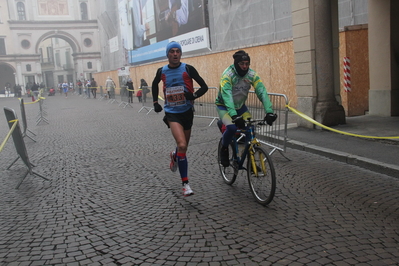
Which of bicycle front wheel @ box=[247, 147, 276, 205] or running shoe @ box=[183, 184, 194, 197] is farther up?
bicycle front wheel @ box=[247, 147, 276, 205]

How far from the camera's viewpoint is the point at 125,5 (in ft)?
124

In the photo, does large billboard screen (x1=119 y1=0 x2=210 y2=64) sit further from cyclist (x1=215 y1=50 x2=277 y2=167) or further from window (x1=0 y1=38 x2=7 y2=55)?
window (x1=0 y1=38 x2=7 y2=55)

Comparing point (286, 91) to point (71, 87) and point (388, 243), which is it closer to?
point (388, 243)

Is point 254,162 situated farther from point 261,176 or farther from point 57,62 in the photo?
point 57,62

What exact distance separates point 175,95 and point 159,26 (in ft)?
86.2

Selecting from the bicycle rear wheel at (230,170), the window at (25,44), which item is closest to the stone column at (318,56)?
the bicycle rear wheel at (230,170)

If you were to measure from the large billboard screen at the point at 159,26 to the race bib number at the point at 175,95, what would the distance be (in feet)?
64.4

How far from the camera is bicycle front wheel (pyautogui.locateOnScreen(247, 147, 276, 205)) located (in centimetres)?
496

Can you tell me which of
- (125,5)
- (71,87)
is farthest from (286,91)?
(71,87)

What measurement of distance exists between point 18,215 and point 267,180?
2951 mm


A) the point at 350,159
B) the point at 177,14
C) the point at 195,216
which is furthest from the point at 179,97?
the point at 177,14

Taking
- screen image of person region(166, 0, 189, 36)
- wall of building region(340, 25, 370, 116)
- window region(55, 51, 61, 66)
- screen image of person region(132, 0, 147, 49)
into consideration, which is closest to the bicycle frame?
wall of building region(340, 25, 370, 116)

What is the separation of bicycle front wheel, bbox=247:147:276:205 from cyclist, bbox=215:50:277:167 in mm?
495

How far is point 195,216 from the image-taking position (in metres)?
4.83
